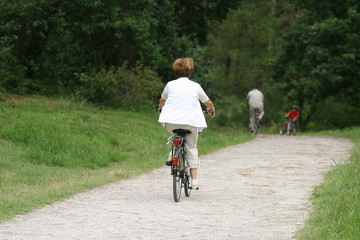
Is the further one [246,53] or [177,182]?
[246,53]

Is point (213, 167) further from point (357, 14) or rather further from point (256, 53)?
point (256, 53)

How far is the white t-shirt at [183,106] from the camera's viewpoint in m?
8.53

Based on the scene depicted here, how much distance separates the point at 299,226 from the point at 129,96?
1711 centimetres

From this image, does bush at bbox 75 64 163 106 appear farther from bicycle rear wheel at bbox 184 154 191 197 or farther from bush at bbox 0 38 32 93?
bicycle rear wheel at bbox 184 154 191 197

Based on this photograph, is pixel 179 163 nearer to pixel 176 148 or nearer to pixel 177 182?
pixel 176 148

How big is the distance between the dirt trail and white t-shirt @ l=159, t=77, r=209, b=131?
3.65 feet

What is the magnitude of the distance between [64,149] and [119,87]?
32.6 ft

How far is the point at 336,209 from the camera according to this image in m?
6.97

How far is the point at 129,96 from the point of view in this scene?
922 inches

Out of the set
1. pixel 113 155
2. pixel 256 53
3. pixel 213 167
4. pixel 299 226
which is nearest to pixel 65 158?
pixel 113 155

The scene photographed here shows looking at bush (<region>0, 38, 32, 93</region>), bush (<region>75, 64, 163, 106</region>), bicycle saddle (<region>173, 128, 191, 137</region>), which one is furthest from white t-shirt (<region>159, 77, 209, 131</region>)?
bush (<region>75, 64, 163, 106</region>)

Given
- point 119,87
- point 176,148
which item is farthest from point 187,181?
point 119,87

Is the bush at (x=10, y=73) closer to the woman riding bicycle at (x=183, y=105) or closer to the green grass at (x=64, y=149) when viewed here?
the green grass at (x=64, y=149)

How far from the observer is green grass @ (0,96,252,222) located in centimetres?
955
